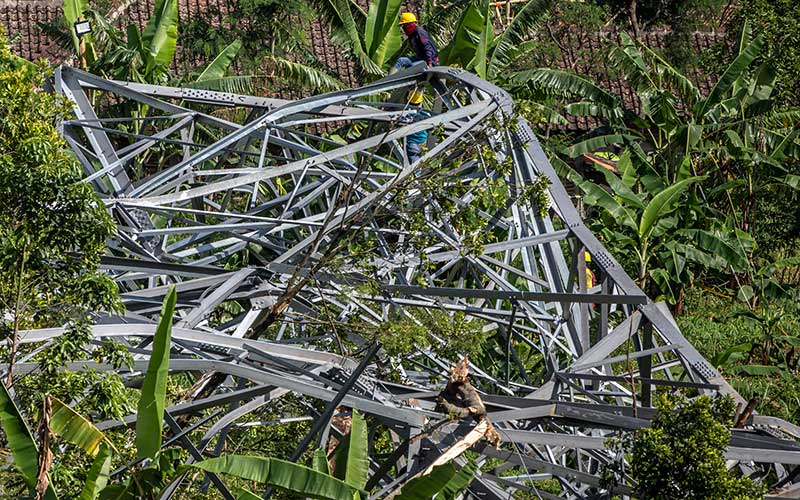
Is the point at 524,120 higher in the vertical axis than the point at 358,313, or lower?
higher

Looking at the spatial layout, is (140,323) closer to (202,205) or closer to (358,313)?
(358,313)

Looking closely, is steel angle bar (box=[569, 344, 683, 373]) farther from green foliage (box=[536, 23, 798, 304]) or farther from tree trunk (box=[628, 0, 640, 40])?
tree trunk (box=[628, 0, 640, 40])

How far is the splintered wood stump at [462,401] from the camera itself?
9578 mm

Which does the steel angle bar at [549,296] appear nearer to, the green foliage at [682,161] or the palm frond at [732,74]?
the green foliage at [682,161]

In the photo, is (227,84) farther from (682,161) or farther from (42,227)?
(42,227)

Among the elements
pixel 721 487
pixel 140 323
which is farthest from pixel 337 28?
pixel 721 487

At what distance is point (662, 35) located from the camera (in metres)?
29.2

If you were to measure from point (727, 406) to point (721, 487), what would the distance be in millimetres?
815

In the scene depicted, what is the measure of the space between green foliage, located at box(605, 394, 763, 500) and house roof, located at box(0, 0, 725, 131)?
1800cm

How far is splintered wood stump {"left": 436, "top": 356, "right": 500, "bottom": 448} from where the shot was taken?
958cm

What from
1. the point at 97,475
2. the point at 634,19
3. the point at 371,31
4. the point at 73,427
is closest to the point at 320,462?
the point at 97,475

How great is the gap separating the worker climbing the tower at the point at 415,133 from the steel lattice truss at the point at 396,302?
23 cm

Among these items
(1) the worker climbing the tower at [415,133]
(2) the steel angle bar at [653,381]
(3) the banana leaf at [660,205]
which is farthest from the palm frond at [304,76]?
(2) the steel angle bar at [653,381]

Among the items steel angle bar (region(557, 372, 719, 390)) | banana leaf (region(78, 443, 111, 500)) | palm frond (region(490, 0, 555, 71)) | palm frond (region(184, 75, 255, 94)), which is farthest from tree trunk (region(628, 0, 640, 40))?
banana leaf (region(78, 443, 111, 500))
